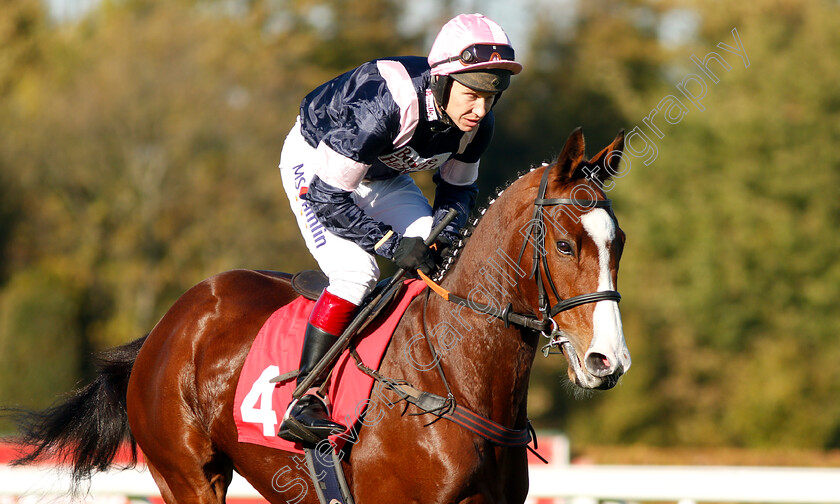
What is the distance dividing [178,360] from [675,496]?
3270 millimetres

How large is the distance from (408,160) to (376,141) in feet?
1.23

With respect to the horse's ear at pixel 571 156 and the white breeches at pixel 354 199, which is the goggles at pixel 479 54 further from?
the white breeches at pixel 354 199

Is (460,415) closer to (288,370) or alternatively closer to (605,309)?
(605,309)

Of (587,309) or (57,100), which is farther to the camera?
(57,100)

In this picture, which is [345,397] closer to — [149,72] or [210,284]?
[210,284]

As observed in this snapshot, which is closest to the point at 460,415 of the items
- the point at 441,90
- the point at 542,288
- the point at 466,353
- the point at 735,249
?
the point at 466,353

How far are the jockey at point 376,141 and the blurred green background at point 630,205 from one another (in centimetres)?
1602

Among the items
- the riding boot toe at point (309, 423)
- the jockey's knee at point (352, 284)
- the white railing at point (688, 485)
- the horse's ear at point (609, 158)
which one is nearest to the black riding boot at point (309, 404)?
the riding boot toe at point (309, 423)

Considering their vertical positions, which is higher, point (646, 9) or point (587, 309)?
point (646, 9)

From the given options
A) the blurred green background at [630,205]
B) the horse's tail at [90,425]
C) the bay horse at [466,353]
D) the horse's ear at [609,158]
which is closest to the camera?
the bay horse at [466,353]

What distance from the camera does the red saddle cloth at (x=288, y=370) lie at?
3789 mm

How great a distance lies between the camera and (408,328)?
3836 mm

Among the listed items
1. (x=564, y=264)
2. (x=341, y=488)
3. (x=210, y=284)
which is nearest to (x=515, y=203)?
(x=564, y=264)

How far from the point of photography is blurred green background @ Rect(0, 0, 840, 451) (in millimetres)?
20547
